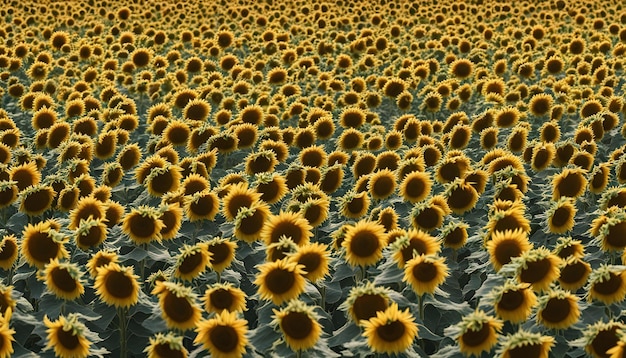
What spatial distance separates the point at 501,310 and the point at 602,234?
111cm

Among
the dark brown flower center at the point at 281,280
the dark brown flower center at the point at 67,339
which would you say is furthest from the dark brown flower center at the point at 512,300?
the dark brown flower center at the point at 67,339

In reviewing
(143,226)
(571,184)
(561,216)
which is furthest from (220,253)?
(571,184)

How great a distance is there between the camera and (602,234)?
4.57 m

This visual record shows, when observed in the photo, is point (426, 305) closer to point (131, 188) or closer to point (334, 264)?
point (334, 264)

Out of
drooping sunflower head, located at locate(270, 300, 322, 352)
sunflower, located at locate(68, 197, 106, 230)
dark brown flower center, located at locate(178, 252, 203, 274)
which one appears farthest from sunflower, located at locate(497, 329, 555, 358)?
sunflower, located at locate(68, 197, 106, 230)

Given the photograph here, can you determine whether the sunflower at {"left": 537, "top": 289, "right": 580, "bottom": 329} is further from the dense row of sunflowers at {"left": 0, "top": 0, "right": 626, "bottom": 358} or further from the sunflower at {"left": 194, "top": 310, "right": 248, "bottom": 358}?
the sunflower at {"left": 194, "top": 310, "right": 248, "bottom": 358}

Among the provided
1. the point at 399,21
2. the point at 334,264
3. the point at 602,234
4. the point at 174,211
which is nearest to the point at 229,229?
the point at 174,211

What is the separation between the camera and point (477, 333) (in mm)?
3689

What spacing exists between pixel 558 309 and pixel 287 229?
176 cm

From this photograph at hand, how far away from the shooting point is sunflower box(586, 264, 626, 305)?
13.1 feet

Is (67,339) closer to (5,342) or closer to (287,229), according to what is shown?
(5,342)

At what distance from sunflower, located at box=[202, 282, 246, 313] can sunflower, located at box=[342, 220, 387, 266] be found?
78 cm

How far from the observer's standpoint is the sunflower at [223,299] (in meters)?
4.08

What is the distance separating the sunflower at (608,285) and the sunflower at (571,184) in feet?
6.14
